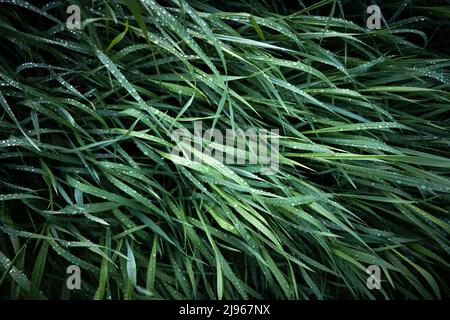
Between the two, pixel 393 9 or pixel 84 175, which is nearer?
pixel 84 175

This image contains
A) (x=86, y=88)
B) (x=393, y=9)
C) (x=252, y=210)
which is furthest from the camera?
(x=393, y=9)

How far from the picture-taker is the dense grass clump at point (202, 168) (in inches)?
38.6

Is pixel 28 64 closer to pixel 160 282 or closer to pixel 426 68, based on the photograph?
pixel 160 282

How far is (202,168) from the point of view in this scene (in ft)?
3.22

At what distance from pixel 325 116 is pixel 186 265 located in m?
0.44

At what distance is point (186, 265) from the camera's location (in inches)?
39.0

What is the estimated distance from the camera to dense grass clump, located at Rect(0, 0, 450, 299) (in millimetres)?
981

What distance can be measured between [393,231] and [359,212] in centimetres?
8

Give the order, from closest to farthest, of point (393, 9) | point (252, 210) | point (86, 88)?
1. point (252, 210)
2. point (86, 88)
3. point (393, 9)

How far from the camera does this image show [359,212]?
111 centimetres

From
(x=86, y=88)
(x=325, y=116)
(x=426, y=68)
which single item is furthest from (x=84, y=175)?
(x=426, y=68)
